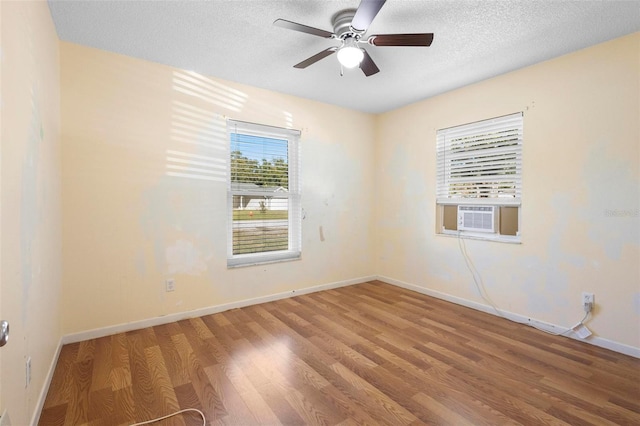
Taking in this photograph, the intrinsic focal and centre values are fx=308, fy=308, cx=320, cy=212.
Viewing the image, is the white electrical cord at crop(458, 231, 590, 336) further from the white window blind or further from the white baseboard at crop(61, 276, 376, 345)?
the white baseboard at crop(61, 276, 376, 345)

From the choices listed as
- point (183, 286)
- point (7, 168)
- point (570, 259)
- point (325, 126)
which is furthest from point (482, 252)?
point (7, 168)

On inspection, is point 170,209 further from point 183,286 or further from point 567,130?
point 567,130

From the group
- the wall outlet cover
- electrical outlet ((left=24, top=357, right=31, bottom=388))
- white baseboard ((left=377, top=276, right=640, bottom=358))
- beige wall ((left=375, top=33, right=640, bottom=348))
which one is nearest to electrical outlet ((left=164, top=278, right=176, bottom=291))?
electrical outlet ((left=24, top=357, right=31, bottom=388))

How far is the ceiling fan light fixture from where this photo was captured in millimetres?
2238

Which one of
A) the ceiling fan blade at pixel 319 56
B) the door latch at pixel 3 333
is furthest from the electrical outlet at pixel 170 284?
the ceiling fan blade at pixel 319 56

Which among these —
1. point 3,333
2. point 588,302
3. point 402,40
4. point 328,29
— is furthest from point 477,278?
point 3,333

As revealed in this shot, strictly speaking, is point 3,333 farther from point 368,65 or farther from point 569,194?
point 569,194

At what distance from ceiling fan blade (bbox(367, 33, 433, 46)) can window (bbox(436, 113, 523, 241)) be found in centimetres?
167

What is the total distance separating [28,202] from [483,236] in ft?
12.6

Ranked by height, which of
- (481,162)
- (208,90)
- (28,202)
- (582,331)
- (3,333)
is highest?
(208,90)

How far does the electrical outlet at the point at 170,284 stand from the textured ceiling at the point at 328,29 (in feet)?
6.97

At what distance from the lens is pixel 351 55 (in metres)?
2.26

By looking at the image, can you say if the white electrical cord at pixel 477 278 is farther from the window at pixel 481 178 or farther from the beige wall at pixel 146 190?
the beige wall at pixel 146 190

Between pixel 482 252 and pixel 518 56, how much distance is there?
1.97 m
